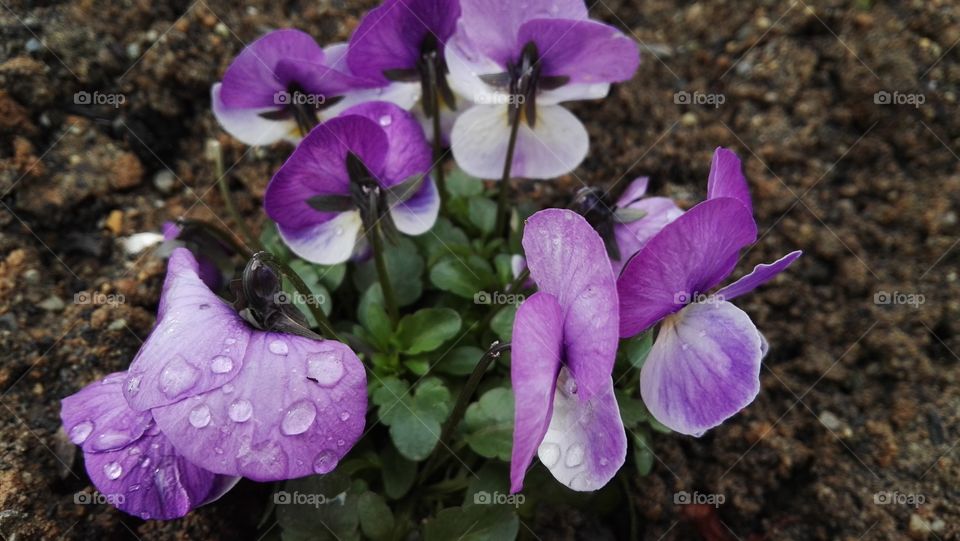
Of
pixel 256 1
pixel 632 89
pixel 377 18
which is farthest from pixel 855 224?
pixel 256 1

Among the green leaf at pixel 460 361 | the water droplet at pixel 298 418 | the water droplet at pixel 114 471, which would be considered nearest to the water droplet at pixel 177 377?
the water droplet at pixel 298 418

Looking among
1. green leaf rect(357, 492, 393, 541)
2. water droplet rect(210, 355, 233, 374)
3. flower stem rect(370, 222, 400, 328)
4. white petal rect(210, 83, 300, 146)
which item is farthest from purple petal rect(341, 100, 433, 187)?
green leaf rect(357, 492, 393, 541)

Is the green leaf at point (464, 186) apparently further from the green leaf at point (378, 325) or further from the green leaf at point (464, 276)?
the green leaf at point (378, 325)

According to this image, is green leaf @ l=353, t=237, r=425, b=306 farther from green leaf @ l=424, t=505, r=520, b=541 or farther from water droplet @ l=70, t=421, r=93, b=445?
water droplet @ l=70, t=421, r=93, b=445

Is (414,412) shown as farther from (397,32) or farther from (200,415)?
(397,32)

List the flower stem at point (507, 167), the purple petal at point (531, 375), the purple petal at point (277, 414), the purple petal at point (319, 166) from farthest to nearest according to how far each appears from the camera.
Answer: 1. the flower stem at point (507, 167)
2. the purple petal at point (319, 166)
3. the purple petal at point (277, 414)
4. the purple petal at point (531, 375)

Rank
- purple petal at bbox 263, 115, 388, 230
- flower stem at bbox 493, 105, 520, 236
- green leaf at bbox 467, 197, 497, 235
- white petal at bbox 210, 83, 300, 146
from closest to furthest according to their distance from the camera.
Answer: purple petal at bbox 263, 115, 388, 230
flower stem at bbox 493, 105, 520, 236
white petal at bbox 210, 83, 300, 146
green leaf at bbox 467, 197, 497, 235
